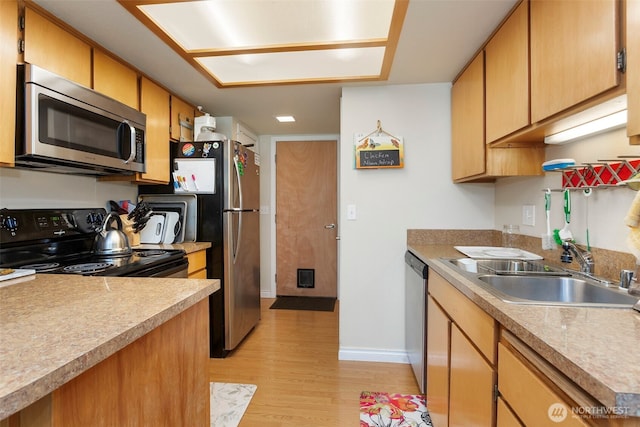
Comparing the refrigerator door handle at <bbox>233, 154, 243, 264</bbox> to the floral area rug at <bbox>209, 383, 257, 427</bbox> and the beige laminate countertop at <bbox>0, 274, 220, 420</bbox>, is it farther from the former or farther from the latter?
the beige laminate countertop at <bbox>0, 274, 220, 420</bbox>

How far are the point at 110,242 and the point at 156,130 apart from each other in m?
0.88

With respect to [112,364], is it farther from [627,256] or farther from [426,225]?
[426,225]

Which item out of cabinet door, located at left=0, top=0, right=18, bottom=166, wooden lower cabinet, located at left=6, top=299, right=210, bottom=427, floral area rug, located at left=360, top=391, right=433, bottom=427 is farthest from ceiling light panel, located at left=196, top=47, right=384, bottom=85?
floral area rug, located at left=360, top=391, right=433, bottom=427

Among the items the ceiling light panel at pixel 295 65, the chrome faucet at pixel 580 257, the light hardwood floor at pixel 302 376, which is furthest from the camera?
the ceiling light panel at pixel 295 65

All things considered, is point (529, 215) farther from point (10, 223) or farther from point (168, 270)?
point (10, 223)

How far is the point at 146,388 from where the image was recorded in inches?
32.4

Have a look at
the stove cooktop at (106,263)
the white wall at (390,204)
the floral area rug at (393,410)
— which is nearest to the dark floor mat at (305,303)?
the white wall at (390,204)

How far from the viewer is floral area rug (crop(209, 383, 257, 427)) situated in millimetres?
1722

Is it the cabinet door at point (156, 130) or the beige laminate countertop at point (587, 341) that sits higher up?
the cabinet door at point (156, 130)

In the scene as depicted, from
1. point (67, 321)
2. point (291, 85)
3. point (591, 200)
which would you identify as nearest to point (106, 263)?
point (67, 321)

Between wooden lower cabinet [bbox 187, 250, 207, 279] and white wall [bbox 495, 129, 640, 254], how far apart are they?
223cm

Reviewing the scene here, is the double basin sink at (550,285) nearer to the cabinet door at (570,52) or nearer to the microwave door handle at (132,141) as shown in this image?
the cabinet door at (570,52)

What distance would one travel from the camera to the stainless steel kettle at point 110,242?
1894 mm

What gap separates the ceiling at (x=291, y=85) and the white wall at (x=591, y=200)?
0.74 metres
